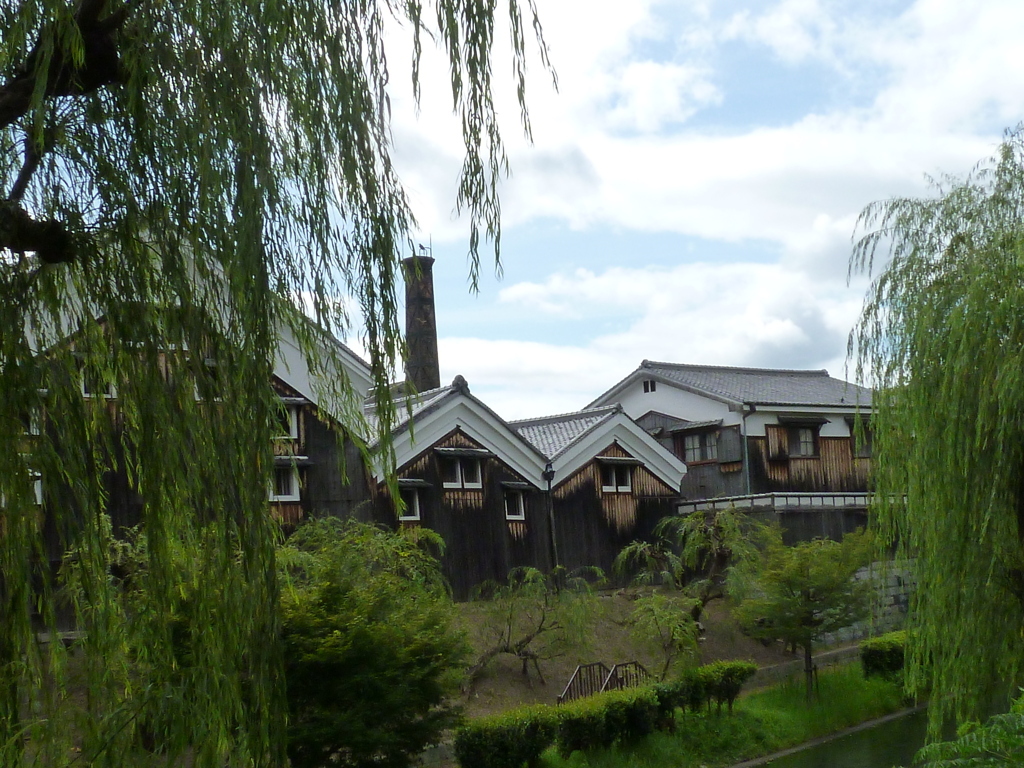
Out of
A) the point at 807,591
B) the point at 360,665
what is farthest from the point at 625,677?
the point at 360,665

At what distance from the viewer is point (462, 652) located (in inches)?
449

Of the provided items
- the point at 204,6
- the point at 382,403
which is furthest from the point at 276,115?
the point at 382,403

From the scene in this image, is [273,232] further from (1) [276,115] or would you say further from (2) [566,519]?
(2) [566,519]

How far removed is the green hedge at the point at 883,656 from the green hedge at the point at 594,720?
3383 mm

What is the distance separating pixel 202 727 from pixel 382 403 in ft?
5.00

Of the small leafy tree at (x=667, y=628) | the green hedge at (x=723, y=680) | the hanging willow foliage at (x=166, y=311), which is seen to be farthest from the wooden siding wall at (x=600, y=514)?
the hanging willow foliage at (x=166, y=311)

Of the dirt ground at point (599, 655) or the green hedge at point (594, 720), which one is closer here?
the green hedge at point (594, 720)

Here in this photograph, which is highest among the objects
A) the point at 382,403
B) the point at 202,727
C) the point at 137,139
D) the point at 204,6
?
the point at 204,6

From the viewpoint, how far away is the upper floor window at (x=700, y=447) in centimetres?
2733

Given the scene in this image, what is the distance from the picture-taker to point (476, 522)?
20.4m

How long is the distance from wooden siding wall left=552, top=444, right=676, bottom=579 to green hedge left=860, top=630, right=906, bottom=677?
563 centimetres

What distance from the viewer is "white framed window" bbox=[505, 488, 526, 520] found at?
21.2 metres

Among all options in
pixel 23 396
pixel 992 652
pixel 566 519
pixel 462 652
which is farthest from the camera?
pixel 566 519

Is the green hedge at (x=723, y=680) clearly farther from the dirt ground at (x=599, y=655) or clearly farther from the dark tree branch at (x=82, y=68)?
the dark tree branch at (x=82, y=68)
